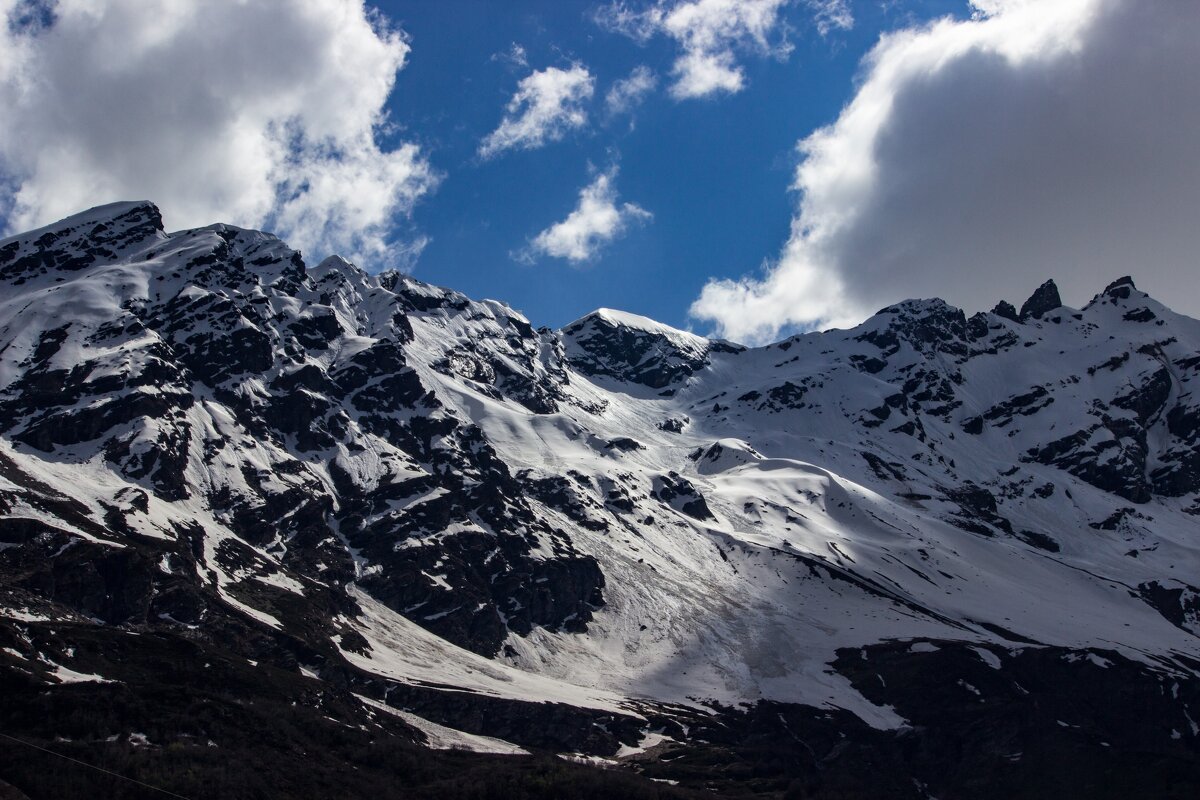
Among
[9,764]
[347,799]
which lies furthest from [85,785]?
[347,799]

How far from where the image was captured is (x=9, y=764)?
182 m

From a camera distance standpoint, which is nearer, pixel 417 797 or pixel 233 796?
pixel 233 796

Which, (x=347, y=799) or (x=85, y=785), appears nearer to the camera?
(x=85, y=785)

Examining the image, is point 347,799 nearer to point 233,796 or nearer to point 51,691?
point 233,796

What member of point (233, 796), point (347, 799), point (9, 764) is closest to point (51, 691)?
point (9, 764)

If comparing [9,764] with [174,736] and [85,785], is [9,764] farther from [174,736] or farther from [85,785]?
[174,736]

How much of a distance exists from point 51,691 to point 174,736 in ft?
62.2

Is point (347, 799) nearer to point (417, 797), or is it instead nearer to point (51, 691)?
point (417, 797)

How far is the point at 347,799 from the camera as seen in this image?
194 metres

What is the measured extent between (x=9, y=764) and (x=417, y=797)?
5744 centimetres

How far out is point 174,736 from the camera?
649ft

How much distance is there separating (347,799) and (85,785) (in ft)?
119

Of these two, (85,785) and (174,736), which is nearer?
(85,785)

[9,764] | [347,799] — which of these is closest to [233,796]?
[347,799]
